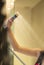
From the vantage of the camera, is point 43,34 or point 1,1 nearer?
point 1,1

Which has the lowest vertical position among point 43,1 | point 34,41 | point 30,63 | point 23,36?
point 30,63

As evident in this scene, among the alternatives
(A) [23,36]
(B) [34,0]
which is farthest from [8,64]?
(A) [23,36]

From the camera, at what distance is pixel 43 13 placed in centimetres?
288

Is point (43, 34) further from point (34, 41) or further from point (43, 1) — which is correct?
point (43, 1)

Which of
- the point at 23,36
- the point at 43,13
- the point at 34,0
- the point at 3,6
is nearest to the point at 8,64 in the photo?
the point at 3,6

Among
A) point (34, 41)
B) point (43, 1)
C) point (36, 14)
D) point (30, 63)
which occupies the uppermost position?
point (43, 1)

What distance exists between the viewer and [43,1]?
9.15ft

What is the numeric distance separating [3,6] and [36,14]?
273 centimetres

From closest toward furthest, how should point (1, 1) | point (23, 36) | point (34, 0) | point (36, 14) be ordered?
point (1, 1) → point (34, 0) → point (23, 36) → point (36, 14)

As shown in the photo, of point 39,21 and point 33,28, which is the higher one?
point 39,21

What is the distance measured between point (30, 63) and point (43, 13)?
0.97 m

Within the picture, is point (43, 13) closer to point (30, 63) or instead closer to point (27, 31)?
point (27, 31)

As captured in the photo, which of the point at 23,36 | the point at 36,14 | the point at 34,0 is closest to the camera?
the point at 34,0

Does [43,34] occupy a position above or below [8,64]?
below
